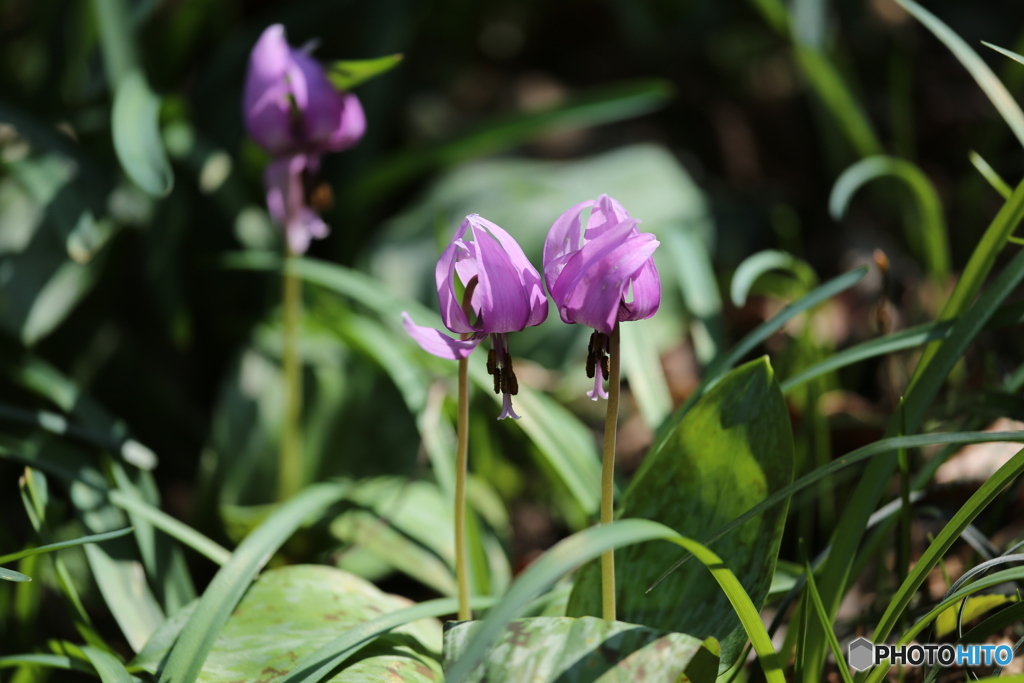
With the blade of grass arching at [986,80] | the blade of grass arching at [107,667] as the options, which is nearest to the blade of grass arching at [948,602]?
the blade of grass arching at [986,80]

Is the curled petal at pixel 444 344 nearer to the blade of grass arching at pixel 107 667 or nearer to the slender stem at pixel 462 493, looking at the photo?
the slender stem at pixel 462 493

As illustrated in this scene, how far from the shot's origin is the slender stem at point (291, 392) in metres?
1.87

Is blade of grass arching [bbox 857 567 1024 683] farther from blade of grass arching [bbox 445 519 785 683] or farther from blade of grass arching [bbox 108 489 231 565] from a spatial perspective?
blade of grass arching [bbox 108 489 231 565]

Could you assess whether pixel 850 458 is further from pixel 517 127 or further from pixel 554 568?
pixel 517 127

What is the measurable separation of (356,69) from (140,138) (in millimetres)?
544

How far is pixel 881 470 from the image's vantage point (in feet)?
4.12

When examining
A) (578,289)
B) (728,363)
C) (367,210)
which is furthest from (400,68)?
(578,289)

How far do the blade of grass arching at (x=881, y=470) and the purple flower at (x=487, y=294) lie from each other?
60 cm

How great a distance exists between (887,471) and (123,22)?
7.03 ft

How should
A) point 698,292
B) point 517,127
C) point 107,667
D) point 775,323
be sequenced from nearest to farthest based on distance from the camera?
point 107,667 < point 775,323 < point 698,292 < point 517,127

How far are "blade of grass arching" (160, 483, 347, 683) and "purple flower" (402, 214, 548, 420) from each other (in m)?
0.54

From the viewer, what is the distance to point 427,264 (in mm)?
2496

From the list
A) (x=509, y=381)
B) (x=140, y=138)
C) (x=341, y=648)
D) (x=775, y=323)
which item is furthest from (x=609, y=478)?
(x=140, y=138)

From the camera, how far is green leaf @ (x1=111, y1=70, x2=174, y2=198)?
1.63 m
